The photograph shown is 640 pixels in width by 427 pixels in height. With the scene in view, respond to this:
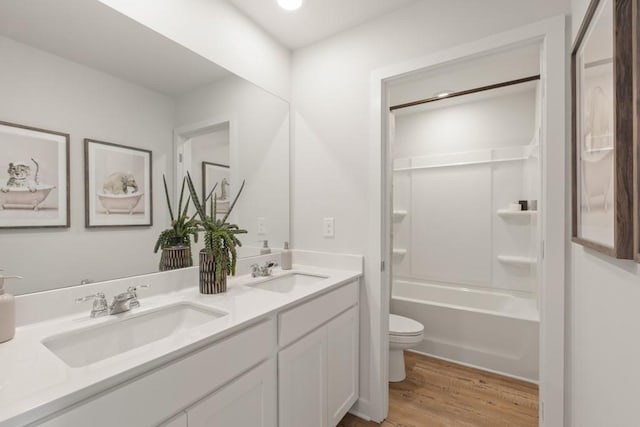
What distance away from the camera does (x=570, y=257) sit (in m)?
1.24

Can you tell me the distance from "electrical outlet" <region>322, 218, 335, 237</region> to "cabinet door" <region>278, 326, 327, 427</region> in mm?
655

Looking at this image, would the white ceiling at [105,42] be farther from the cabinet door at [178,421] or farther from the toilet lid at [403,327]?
the toilet lid at [403,327]

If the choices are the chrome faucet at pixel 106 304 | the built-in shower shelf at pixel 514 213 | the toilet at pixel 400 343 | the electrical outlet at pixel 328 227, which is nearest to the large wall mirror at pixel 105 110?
the chrome faucet at pixel 106 304

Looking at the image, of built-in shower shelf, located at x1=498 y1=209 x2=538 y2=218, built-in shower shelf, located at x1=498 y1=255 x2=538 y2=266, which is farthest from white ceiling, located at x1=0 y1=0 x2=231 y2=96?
built-in shower shelf, located at x1=498 y1=255 x2=538 y2=266

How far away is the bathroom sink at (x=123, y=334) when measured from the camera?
0.93 m

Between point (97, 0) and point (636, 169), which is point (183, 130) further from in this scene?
point (636, 169)

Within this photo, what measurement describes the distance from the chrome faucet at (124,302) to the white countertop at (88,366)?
3 centimetres

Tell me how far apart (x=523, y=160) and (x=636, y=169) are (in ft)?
7.99

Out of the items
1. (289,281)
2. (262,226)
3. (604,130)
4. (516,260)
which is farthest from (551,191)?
(516,260)

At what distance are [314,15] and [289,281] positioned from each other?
1.64m

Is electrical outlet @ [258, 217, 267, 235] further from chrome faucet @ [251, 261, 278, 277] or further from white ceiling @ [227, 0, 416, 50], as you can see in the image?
white ceiling @ [227, 0, 416, 50]

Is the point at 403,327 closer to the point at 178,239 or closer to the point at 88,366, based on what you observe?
the point at 178,239

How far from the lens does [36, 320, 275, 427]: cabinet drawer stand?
0.65 m

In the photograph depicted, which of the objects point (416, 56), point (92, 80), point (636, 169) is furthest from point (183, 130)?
point (636, 169)
